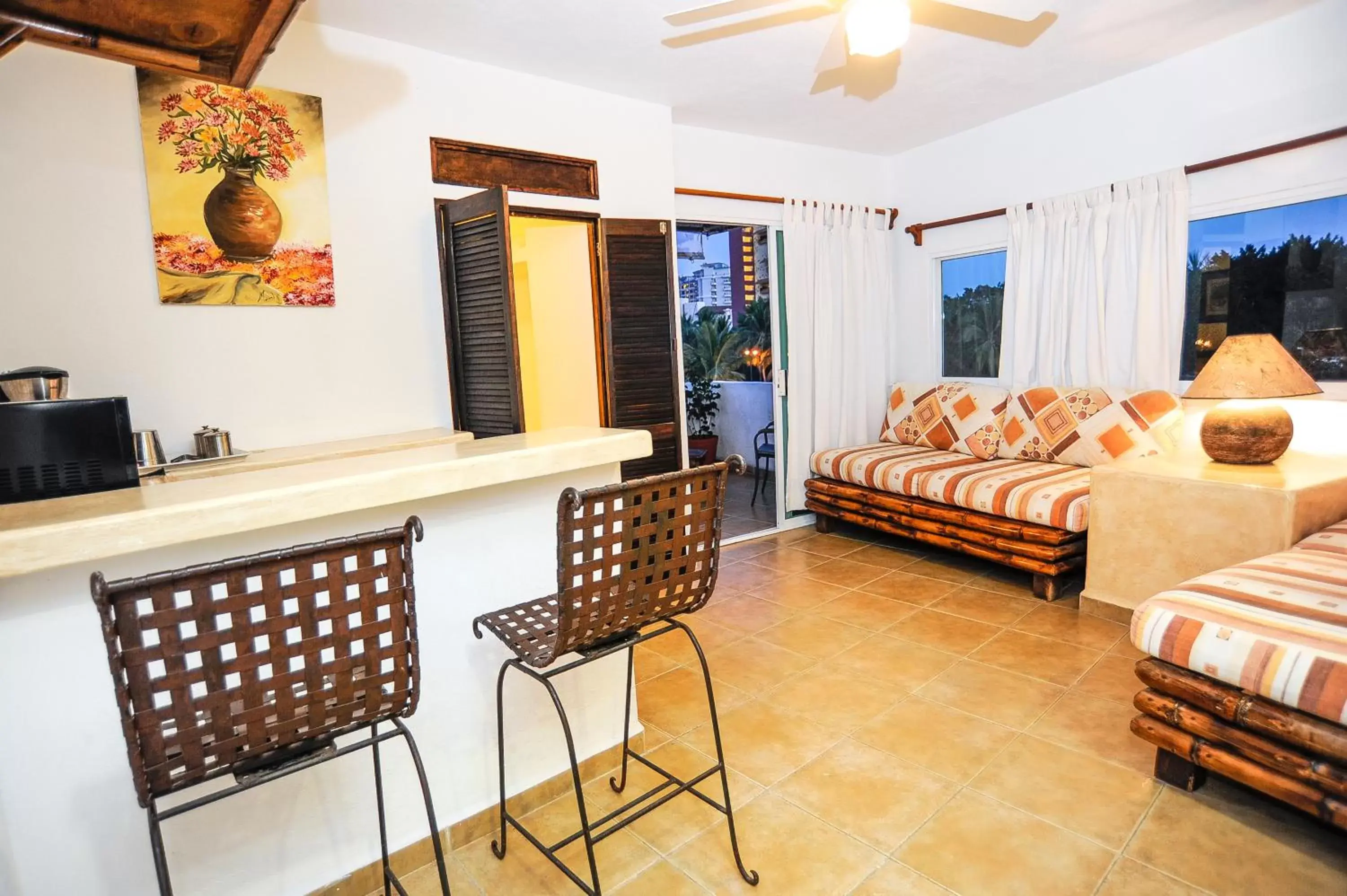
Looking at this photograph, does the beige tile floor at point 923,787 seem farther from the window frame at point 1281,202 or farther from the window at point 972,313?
the window at point 972,313

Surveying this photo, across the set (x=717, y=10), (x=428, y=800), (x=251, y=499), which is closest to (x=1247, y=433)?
(x=717, y=10)

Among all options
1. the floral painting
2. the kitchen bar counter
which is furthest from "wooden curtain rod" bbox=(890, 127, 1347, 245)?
the floral painting

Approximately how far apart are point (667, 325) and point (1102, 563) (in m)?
2.54

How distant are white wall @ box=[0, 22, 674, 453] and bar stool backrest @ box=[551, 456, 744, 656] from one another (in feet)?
6.46

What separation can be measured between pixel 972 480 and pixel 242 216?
12.3 feet

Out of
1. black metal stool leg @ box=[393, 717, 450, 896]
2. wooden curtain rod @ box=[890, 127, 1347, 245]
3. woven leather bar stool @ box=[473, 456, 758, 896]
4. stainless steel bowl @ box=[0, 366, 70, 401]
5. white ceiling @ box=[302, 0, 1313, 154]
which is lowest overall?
black metal stool leg @ box=[393, 717, 450, 896]

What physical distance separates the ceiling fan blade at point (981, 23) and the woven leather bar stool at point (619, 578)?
2468 mm

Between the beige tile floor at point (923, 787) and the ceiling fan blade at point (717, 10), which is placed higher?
the ceiling fan blade at point (717, 10)

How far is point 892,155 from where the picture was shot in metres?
5.46

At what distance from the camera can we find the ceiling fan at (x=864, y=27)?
7.37ft

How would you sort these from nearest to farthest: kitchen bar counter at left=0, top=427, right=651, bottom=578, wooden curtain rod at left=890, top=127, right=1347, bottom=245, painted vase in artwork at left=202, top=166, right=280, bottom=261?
kitchen bar counter at left=0, top=427, right=651, bottom=578, painted vase in artwork at left=202, top=166, right=280, bottom=261, wooden curtain rod at left=890, top=127, right=1347, bottom=245

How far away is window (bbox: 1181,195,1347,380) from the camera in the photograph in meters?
3.41

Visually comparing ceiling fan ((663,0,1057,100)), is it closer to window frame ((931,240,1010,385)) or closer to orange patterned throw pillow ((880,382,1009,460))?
window frame ((931,240,1010,385))

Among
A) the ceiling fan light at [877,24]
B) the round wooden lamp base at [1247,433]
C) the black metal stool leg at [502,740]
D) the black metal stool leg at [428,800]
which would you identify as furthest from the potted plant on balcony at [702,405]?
the black metal stool leg at [428,800]
